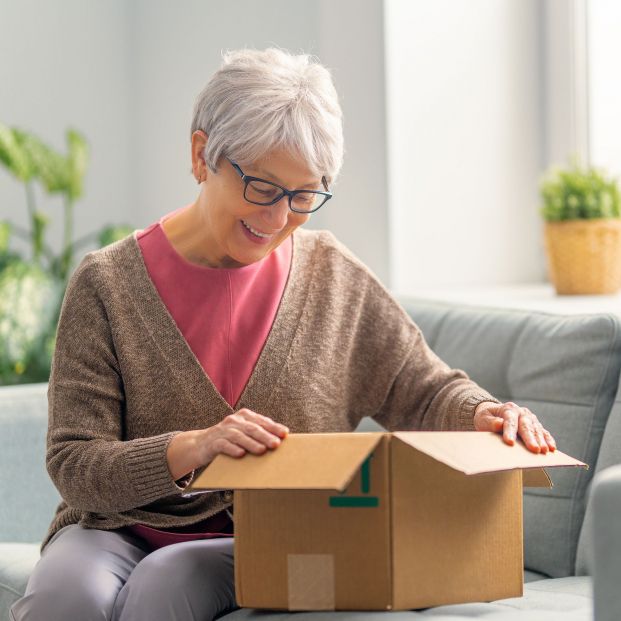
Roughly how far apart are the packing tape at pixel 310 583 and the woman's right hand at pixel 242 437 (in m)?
0.15

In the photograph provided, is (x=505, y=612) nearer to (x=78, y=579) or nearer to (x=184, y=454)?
(x=184, y=454)

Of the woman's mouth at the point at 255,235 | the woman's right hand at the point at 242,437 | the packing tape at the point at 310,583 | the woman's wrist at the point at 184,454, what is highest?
the woman's mouth at the point at 255,235

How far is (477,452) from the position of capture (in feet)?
4.63

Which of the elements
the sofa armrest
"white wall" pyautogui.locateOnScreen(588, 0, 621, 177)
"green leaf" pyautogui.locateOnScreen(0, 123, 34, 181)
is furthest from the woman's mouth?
"green leaf" pyautogui.locateOnScreen(0, 123, 34, 181)

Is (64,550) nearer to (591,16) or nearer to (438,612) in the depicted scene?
(438,612)

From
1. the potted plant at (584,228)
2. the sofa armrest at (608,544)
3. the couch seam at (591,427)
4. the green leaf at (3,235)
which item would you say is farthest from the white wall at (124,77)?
the sofa armrest at (608,544)

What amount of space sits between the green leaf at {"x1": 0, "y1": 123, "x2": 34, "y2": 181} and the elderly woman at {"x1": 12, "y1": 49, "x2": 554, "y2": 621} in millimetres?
1296

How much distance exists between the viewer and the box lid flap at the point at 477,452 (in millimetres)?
1351

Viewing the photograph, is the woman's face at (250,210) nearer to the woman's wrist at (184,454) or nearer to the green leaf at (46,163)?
the woman's wrist at (184,454)

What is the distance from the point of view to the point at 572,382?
1.92 meters

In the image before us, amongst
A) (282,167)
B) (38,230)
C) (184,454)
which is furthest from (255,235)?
(38,230)

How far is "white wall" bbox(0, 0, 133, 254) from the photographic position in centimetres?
348

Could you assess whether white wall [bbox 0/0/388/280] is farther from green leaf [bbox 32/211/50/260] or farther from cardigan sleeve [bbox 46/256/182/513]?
cardigan sleeve [bbox 46/256/182/513]

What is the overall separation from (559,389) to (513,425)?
413mm
